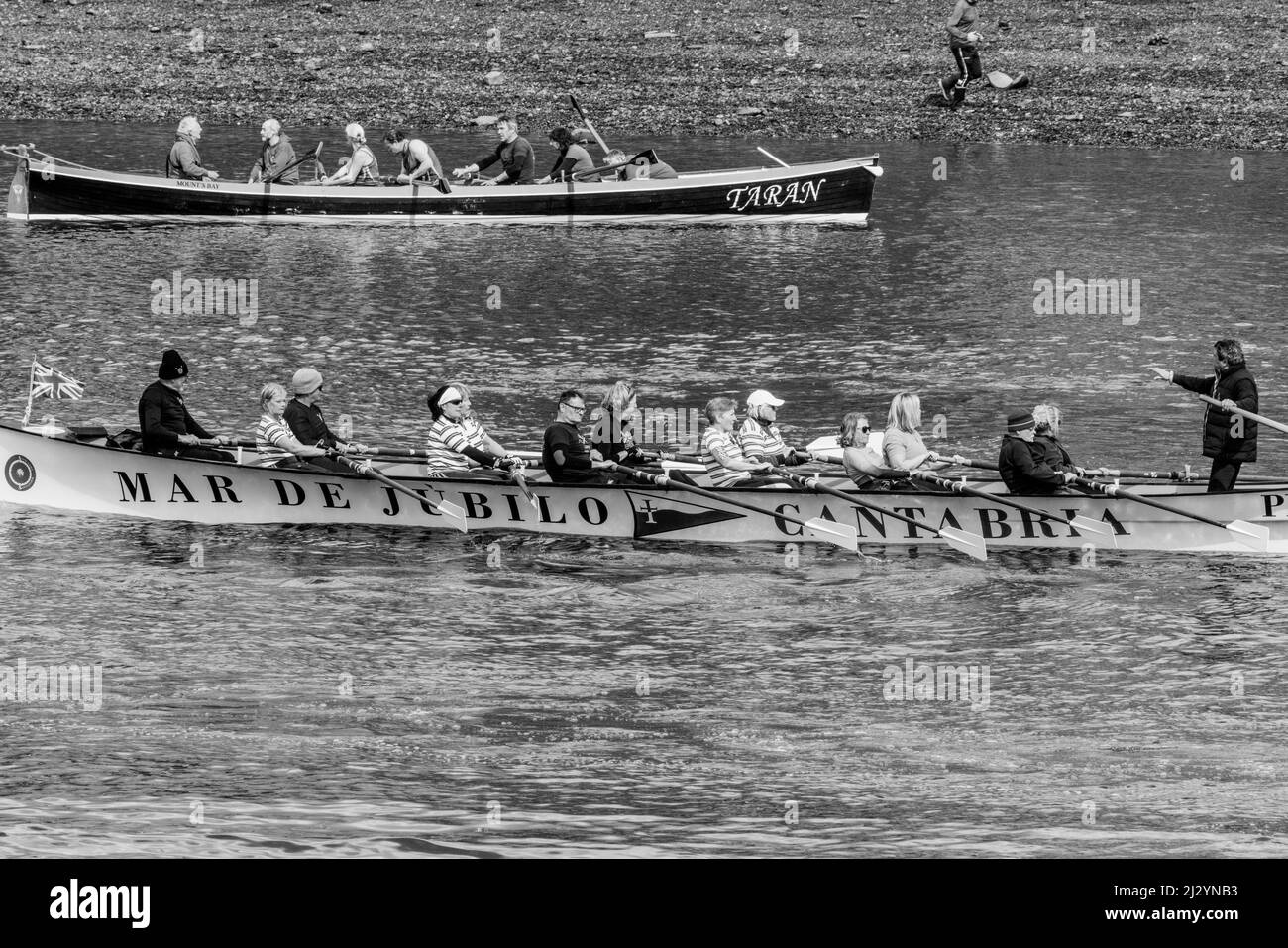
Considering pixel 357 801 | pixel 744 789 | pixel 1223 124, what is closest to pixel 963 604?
pixel 744 789

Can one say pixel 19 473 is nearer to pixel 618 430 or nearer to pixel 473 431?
pixel 473 431

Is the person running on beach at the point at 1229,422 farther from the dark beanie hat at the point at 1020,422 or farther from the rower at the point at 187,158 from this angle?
the rower at the point at 187,158

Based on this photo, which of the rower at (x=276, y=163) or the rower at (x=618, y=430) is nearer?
the rower at (x=618, y=430)

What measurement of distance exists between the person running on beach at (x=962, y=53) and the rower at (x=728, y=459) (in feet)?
88.5

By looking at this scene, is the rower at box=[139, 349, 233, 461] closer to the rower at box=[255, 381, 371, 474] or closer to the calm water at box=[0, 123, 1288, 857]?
the rower at box=[255, 381, 371, 474]

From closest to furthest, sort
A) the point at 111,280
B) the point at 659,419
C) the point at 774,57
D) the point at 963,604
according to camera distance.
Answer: the point at 963,604 → the point at 659,419 → the point at 111,280 → the point at 774,57

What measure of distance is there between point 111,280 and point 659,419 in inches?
478

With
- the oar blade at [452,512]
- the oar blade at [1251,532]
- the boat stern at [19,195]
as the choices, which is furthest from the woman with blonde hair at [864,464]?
the boat stern at [19,195]

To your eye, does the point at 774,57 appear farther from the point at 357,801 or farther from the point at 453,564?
the point at 357,801

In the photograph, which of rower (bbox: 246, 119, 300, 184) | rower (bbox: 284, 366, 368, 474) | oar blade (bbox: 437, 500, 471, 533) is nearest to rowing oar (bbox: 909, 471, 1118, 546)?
oar blade (bbox: 437, 500, 471, 533)

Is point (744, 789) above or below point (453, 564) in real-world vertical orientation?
below

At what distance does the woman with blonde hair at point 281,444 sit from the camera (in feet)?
64.6
